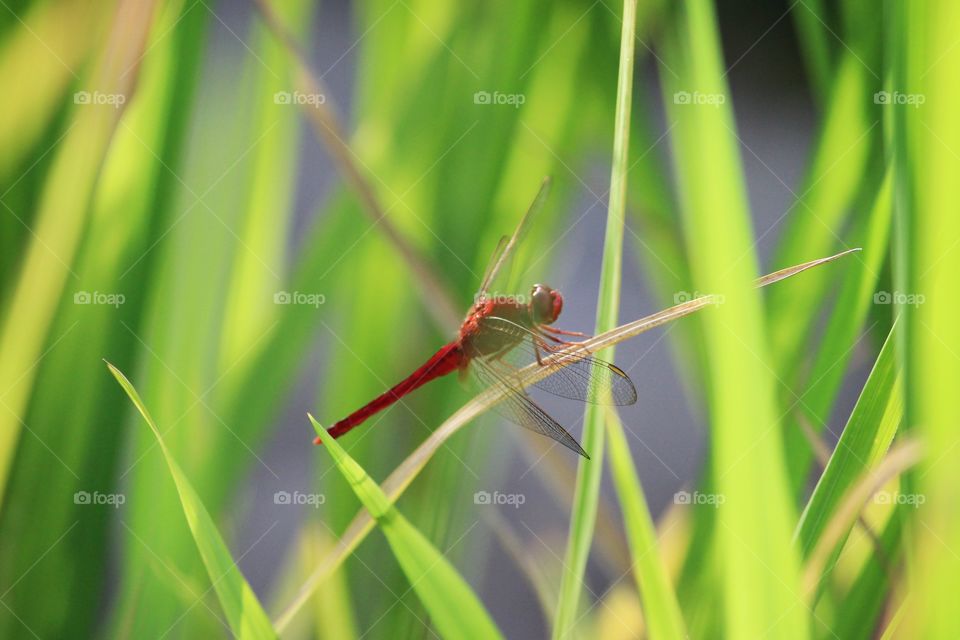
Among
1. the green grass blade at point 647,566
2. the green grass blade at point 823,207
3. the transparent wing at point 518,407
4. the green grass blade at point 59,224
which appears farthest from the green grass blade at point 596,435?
the green grass blade at point 59,224

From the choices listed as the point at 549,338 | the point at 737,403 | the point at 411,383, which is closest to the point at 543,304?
the point at 549,338

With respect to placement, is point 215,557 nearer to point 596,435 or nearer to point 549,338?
point 596,435

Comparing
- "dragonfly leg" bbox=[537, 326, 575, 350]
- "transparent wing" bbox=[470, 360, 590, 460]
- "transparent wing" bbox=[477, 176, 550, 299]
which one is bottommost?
"transparent wing" bbox=[470, 360, 590, 460]

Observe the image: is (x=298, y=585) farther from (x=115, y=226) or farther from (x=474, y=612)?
(x=115, y=226)

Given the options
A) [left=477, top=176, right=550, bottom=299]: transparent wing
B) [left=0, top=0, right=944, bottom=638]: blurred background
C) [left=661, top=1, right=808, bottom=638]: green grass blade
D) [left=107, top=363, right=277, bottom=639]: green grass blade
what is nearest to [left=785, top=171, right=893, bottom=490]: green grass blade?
[left=0, top=0, right=944, bottom=638]: blurred background

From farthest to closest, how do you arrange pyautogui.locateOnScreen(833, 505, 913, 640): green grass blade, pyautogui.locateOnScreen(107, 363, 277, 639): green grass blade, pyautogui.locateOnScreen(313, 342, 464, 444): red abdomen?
pyautogui.locateOnScreen(313, 342, 464, 444): red abdomen, pyautogui.locateOnScreen(833, 505, 913, 640): green grass blade, pyautogui.locateOnScreen(107, 363, 277, 639): green grass blade

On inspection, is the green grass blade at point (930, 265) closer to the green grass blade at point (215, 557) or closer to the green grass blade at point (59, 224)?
the green grass blade at point (215, 557)

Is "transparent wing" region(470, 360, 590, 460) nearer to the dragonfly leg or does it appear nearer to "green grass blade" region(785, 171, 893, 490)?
the dragonfly leg
